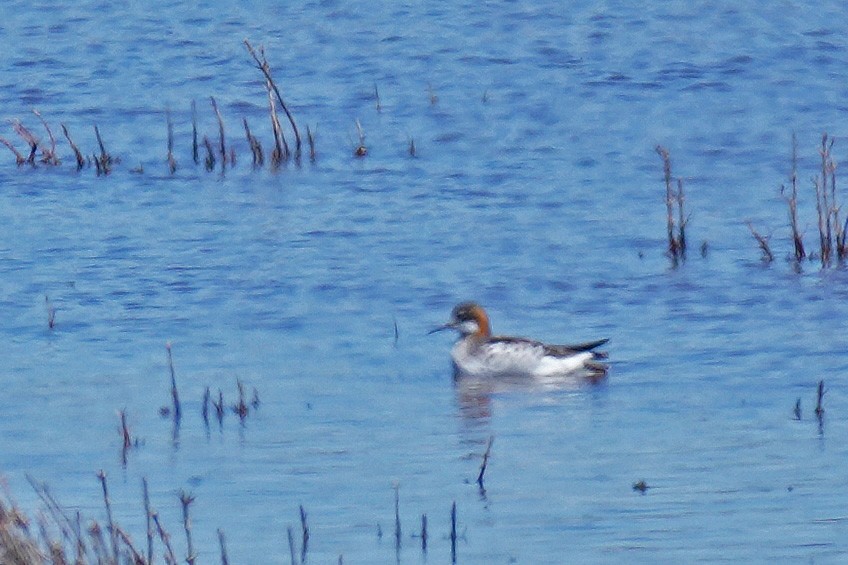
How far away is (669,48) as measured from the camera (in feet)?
73.9

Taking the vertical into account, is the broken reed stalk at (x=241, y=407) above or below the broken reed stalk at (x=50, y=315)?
above

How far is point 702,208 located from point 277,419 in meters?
6.81

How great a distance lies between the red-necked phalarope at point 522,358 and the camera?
11.5 m

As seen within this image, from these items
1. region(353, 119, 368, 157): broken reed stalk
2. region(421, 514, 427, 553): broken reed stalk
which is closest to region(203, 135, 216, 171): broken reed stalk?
region(353, 119, 368, 157): broken reed stalk

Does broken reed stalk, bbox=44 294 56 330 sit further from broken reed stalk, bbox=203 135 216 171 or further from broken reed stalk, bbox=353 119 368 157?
broken reed stalk, bbox=353 119 368 157

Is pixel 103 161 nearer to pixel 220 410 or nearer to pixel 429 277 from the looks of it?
pixel 429 277

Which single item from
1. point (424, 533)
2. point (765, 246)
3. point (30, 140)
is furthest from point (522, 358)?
point (30, 140)

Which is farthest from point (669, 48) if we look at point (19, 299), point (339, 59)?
point (19, 299)

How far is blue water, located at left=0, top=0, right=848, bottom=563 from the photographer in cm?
859

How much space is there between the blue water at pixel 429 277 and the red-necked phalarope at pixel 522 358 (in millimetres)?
153

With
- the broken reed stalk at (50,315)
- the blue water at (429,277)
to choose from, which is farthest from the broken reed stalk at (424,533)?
the broken reed stalk at (50,315)

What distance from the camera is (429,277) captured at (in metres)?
14.3

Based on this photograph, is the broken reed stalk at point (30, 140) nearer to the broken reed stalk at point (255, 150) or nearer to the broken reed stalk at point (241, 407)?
the broken reed stalk at point (255, 150)

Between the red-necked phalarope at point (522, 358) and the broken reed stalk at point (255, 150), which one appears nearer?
the red-necked phalarope at point (522, 358)
